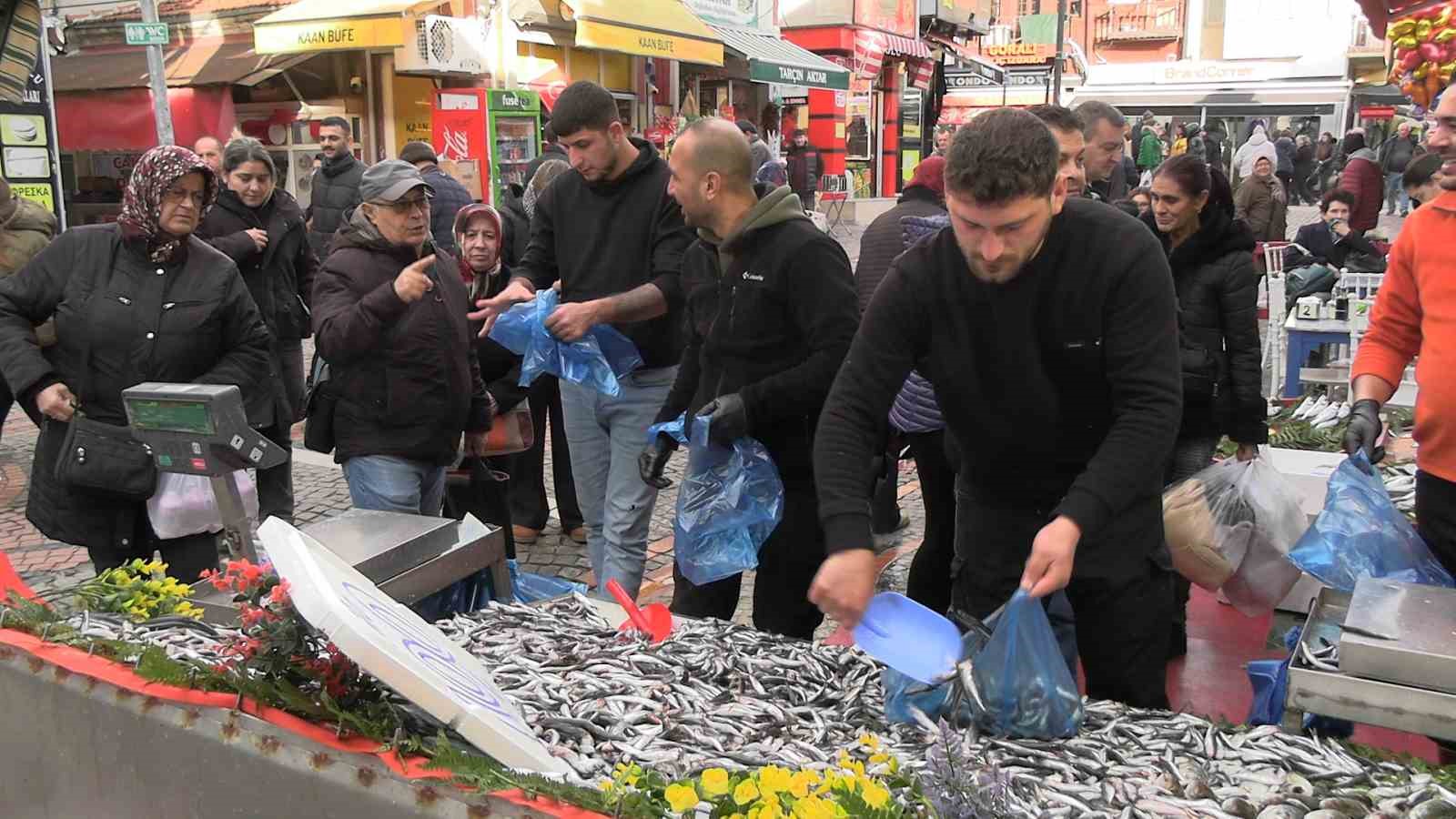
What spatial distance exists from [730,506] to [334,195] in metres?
5.55

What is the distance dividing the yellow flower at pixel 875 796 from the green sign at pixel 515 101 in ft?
45.9

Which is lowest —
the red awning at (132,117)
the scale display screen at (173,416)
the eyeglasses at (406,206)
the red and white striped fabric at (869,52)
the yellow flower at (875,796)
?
the yellow flower at (875,796)

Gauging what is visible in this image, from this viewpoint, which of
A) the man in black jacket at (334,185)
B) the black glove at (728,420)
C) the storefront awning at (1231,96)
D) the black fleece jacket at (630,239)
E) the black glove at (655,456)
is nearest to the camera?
the black glove at (728,420)

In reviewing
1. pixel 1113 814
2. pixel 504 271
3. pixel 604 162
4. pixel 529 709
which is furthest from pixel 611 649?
pixel 504 271

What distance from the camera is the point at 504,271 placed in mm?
5625

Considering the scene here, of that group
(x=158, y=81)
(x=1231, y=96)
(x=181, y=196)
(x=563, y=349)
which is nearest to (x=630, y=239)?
(x=563, y=349)

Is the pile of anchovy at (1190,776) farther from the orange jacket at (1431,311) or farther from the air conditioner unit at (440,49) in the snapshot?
the air conditioner unit at (440,49)

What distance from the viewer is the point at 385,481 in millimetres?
4113

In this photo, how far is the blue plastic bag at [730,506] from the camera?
363cm

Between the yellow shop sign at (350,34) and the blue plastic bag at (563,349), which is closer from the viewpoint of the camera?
the blue plastic bag at (563,349)

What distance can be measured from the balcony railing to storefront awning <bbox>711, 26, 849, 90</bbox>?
35.6 metres

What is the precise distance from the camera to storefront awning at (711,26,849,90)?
20.9m

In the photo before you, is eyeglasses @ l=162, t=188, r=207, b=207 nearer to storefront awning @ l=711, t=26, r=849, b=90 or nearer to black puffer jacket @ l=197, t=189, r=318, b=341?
black puffer jacket @ l=197, t=189, r=318, b=341

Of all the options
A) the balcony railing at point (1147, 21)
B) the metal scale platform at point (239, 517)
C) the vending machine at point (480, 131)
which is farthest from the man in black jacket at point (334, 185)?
the balcony railing at point (1147, 21)
